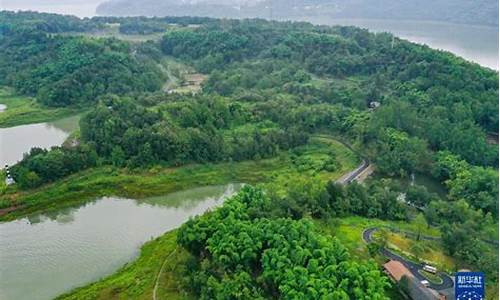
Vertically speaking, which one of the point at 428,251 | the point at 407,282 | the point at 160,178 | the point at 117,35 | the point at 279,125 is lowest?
the point at 160,178

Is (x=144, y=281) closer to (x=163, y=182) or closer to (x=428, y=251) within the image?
(x=163, y=182)

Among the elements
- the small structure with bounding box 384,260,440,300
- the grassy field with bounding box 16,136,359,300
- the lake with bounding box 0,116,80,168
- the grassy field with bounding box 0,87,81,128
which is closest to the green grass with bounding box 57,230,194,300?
the grassy field with bounding box 16,136,359,300

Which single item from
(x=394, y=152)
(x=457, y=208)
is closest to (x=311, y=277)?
(x=457, y=208)

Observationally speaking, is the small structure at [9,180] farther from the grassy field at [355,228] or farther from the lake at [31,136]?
the grassy field at [355,228]

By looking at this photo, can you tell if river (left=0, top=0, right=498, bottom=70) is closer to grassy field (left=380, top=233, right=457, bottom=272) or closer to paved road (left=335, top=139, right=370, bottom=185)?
paved road (left=335, top=139, right=370, bottom=185)

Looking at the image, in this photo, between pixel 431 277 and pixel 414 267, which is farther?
pixel 414 267

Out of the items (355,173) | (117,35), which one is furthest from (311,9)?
(355,173)

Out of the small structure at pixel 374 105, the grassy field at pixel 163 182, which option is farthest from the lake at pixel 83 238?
the small structure at pixel 374 105
